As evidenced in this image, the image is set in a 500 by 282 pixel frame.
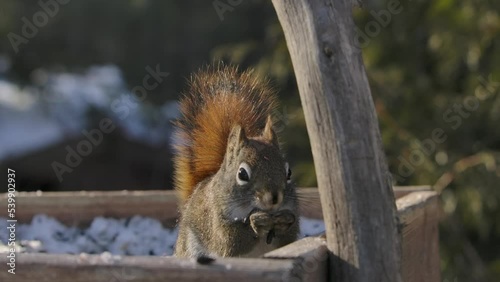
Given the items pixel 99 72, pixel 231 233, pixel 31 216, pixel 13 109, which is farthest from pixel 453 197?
pixel 13 109

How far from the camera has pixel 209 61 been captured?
356 centimetres

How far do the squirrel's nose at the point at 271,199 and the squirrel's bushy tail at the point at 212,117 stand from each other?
208 millimetres

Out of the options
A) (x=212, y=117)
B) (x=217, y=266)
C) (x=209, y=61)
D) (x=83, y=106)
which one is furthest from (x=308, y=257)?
(x=83, y=106)

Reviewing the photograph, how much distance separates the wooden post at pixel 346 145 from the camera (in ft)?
3.59

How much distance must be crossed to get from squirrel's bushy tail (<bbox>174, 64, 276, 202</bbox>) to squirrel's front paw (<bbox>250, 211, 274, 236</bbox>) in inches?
9.1

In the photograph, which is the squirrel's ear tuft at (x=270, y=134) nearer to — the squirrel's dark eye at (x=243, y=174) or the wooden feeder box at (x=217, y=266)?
the squirrel's dark eye at (x=243, y=174)

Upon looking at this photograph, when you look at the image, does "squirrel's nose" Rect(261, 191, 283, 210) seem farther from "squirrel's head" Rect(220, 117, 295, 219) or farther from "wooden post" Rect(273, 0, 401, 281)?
"wooden post" Rect(273, 0, 401, 281)

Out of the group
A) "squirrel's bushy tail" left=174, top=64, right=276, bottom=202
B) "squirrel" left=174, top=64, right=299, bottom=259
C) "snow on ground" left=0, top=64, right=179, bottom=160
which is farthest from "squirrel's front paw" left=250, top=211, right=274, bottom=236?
"snow on ground" left=0, top=64, right=179, bottom=160

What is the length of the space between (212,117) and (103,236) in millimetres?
452

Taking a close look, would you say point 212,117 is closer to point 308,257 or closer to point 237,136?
point 237,136

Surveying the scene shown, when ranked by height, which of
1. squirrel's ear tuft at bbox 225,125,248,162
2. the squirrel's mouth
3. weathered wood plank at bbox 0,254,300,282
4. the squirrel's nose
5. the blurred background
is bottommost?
weathered wood plank at bbox 0,254,300,282

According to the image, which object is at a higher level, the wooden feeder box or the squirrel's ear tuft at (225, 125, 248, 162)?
the squirrel's ear tuft at (225, 125, 248, 162)

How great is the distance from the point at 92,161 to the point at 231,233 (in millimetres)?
2889

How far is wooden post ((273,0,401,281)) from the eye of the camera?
1094 mm
